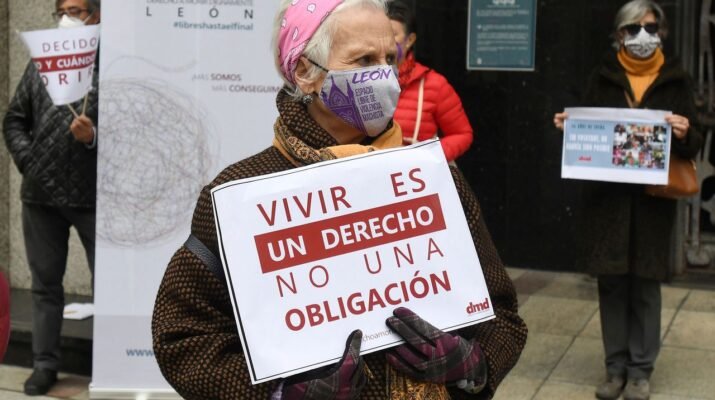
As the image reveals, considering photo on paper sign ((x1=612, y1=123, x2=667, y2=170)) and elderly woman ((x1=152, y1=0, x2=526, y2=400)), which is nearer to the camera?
elderly woman ((x1=152, y1=0, x2=526, y2=400))

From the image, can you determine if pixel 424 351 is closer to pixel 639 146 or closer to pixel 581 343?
pixel 639 146

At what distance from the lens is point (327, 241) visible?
2152 millimetres

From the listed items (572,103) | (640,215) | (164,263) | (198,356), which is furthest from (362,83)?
(572,103)

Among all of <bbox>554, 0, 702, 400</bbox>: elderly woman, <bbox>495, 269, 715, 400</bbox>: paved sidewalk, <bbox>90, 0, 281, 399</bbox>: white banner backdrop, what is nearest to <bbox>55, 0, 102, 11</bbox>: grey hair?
<bbox>90, 0, 281, 399</bbox>: white banner backdrop

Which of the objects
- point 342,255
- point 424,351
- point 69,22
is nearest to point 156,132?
point 69,22

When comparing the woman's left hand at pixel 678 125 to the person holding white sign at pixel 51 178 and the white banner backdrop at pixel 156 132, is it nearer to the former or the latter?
the white banner backdrop at pixel 156 132

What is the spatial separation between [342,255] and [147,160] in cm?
315

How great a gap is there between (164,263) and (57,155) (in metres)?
0.91

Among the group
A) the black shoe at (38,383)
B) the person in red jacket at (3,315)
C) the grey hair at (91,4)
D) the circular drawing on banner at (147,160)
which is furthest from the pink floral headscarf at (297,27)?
the black shoe at (38,383)

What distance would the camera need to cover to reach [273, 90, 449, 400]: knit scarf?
7.13ft

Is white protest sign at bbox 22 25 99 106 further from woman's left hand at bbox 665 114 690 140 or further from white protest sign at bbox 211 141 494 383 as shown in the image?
white protest sign at bbox 211 141 494 383

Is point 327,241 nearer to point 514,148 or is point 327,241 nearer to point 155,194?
point 155,194

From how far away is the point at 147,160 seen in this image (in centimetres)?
515

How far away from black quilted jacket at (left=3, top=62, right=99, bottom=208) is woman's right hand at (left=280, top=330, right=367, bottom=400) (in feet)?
12.3
